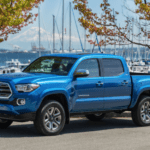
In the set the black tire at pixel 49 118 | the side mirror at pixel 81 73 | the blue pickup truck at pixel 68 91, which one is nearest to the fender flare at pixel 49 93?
the blue pickup truck at pixel 68 91

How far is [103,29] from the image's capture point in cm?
1608

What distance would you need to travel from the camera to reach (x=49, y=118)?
26.8 ft

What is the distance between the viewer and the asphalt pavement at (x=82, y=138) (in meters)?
7.02

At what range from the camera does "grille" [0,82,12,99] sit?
7841mm

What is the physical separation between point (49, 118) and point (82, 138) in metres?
0.86

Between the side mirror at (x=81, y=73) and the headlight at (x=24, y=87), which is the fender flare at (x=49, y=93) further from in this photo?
the side mirror at (x=81, y=73)

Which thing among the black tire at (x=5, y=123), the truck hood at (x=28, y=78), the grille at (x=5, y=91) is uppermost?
the truck hood at (x=28, y=78)

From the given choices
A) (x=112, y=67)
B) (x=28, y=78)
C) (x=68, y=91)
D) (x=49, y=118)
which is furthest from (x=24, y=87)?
(x=112, y=67)

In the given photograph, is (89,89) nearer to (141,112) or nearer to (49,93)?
(49,93)

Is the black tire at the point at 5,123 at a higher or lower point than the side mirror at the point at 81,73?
lower

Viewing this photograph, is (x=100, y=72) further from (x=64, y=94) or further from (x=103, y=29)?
(x=103, y=29)

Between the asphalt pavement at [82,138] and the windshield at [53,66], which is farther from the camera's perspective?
the windshield at [53,66]

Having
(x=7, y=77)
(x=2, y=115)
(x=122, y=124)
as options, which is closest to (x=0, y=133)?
(x=2, y=115)

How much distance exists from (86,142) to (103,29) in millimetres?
9268
